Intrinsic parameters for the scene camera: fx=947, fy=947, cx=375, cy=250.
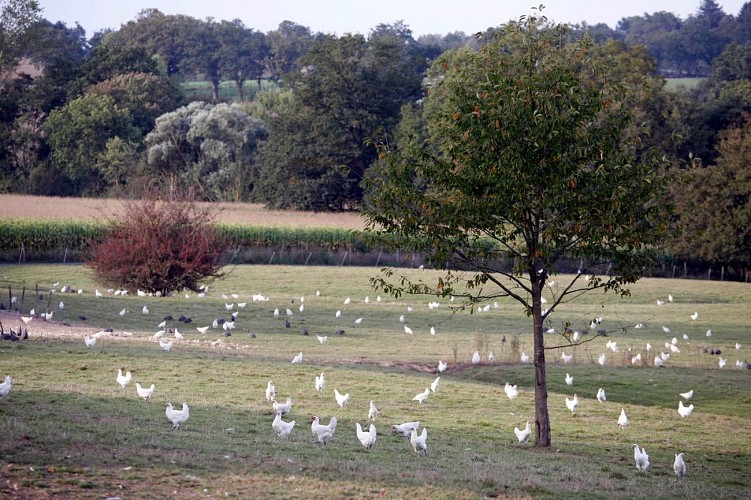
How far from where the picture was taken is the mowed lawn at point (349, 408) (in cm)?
1344

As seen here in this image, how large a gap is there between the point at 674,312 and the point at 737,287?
625 inches

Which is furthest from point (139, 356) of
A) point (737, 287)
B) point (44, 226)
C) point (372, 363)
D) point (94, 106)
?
point (94, 106)

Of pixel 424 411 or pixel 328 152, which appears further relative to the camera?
pixel 328 152

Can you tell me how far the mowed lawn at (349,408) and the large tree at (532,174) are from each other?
315cm

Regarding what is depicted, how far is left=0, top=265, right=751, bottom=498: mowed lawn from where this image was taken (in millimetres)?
13438

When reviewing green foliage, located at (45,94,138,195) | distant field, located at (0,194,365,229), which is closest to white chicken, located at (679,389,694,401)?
distant field, located at (0,194,365,229)

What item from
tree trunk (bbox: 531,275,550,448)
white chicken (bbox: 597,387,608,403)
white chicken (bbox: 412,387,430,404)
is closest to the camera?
tree trunk (bbox: 531,275,550,448)

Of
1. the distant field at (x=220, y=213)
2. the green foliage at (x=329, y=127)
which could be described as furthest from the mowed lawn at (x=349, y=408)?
the green foliage at (x=329, y=127)

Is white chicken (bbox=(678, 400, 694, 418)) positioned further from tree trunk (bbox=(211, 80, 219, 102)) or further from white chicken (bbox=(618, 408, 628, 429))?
tree trunk (bbox=(211, 80, 219, 102))

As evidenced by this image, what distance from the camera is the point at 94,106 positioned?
100 metres

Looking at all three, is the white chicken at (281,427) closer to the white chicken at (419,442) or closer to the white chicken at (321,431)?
the white chicken at (321,431)

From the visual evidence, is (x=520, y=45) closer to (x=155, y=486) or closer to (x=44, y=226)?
(x=155, y=486)

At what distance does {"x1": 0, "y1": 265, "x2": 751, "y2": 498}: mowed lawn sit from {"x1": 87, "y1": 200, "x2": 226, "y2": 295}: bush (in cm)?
124

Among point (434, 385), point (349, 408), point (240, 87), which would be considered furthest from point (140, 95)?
point (349, 408)
